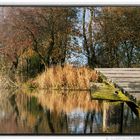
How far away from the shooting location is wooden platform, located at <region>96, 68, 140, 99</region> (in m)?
2.90

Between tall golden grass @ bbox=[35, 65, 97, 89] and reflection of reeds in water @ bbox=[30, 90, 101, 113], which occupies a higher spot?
tall golden grass @ bbox=[35, 65, 97, 89]

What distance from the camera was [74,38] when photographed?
2910 mm

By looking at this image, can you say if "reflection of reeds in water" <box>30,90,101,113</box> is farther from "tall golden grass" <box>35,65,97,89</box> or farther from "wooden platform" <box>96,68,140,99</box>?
"wooden platform" <box>96,68,140,99</box>

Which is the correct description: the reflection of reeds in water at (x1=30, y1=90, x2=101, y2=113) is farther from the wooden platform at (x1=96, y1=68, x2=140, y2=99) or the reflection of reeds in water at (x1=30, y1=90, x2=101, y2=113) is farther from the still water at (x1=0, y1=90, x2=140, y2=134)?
the wooden platform at (x1=96, y1=68, x2=140, y2=99)

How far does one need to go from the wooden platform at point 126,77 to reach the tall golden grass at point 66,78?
78 mm

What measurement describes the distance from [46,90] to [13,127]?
283mm

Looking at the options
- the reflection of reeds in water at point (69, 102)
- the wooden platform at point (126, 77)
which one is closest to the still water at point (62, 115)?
the reflection of reeds in water at point (69, 102)

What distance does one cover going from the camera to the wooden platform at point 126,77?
9.50ft

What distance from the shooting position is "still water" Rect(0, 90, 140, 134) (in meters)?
2.86

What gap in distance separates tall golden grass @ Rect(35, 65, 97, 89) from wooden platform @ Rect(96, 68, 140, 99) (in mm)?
78

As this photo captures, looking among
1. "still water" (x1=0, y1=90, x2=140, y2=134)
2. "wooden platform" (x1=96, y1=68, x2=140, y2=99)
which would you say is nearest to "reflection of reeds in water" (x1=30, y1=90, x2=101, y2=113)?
"still water" (x1=0, y1=90, x2=140, y2=134)

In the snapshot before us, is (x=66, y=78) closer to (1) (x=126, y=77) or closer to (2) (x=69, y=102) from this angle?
(2) (x=69, y=102)

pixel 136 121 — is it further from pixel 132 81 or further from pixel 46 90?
pixel 46 90

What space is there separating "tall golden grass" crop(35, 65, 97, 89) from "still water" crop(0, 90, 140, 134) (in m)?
0.04
